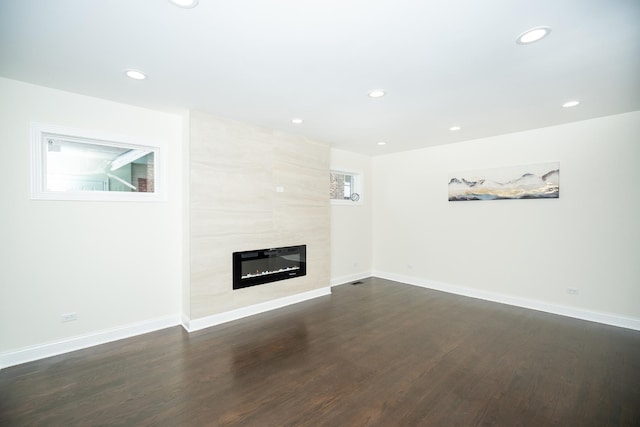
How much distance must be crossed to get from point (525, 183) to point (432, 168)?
1556 millimetres

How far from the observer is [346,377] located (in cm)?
259

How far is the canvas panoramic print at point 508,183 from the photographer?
419cm

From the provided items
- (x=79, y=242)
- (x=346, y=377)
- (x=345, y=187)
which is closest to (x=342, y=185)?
(x=345, y=187)

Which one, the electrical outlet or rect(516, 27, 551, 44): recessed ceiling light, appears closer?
rect(516, 27, 551, 44): recessed ceiling light

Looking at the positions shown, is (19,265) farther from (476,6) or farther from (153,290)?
(476,6)

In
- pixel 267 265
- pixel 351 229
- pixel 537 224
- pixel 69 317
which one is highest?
pixel 537 224

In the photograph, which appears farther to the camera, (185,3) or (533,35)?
(533,35)

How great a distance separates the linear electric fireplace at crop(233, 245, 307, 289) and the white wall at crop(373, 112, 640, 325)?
7.88 feet

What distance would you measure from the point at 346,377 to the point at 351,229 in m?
3.66

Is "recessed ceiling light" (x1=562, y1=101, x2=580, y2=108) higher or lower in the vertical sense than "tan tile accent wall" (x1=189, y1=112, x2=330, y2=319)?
higher

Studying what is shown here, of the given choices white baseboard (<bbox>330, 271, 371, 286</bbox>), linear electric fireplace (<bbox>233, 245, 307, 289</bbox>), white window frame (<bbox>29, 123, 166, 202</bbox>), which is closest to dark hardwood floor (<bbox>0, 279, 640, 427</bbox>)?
linear electric fireplace (<bbox>233, 245, 307, 289</bbox>)

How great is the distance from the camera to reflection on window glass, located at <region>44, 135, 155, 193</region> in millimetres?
3043

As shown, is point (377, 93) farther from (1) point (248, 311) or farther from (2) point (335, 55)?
(1) point (248, 311)

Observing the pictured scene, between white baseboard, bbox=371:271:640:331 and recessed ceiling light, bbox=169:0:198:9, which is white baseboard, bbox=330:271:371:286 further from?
recessed ceiling light, bbox=169:0:198:9
